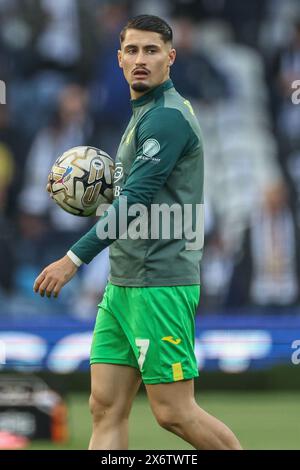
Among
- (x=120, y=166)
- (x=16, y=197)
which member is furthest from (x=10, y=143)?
(x=120, y=166)

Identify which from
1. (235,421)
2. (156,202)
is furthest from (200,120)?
(156,202)

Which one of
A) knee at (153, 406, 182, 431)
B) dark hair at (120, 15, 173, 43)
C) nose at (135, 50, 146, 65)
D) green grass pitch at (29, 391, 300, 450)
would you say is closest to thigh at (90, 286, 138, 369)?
knee at (153, 406, 182, 431)

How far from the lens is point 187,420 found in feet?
17.0

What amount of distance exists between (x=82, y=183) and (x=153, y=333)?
33.4 inches

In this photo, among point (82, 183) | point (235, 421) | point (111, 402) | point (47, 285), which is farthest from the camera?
point (235, 421)

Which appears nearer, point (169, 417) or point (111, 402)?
point (169, 417)

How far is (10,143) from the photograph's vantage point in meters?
12.3

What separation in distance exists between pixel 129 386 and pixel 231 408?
4.44 metres

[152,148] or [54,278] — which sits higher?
[152,148]

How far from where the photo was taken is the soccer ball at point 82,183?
18.4 ft

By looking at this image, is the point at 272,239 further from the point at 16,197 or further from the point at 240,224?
the point at 16,197

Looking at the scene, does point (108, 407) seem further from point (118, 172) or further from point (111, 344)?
point (118, 172)

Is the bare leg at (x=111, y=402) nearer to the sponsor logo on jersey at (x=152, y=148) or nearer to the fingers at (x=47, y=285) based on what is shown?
the fingers at (x=47, y=285)

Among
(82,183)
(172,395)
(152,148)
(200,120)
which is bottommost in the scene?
(172,395)
